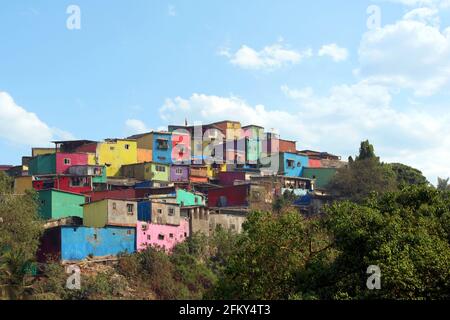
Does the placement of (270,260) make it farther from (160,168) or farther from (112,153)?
(112,153)

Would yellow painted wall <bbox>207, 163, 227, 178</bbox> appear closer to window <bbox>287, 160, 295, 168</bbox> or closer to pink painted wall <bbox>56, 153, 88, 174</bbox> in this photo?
window <bbox>287, 160, 295, 168</bbox>

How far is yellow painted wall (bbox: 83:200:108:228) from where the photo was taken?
125 ft

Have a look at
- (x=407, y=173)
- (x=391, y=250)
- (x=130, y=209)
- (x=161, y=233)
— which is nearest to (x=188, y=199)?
(x=161, y=233)

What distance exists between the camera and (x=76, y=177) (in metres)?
48.0

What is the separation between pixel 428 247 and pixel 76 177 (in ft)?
108

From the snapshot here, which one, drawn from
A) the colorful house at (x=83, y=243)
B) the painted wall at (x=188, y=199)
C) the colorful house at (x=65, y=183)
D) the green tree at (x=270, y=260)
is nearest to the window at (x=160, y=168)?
the painted wall at (x=188, y=199)

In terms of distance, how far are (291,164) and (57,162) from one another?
16669 millimetres

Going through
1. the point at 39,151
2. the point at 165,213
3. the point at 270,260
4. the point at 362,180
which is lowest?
the point at 270,260

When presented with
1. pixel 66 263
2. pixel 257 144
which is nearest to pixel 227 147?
pixel 257 144

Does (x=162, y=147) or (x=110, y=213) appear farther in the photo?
(x=162, y=147)

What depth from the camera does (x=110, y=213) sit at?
37938 mm

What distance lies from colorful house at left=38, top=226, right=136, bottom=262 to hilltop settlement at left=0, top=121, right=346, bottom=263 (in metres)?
0.05

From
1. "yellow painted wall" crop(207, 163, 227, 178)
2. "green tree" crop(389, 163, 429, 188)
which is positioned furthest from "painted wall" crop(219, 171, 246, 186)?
"green tree" crop(389, 163, 429, 188)
